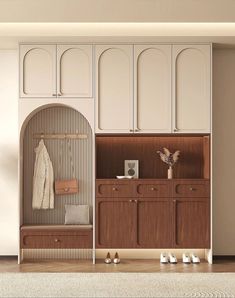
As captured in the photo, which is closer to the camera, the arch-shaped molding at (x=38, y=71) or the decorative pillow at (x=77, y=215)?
the arch-shaped molding at (x=38, y=71)

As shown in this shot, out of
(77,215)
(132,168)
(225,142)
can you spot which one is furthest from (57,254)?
(225,142)

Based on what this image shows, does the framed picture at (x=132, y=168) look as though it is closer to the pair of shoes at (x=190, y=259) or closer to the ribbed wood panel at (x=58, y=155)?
the ribbed wood panel at (x=58, y=155)

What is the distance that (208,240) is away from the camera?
6820 mm

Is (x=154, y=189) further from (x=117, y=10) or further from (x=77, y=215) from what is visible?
(x=117, y=10)

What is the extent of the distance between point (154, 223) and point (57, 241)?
3.58ft

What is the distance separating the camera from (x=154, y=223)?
22.4 ft

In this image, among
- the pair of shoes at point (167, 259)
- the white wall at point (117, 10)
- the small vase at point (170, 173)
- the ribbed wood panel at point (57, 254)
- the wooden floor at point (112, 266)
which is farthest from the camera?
the ribbed wood panel at point (57, 254)

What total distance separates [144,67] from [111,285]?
9.37 ft

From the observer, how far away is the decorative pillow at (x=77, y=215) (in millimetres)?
7121

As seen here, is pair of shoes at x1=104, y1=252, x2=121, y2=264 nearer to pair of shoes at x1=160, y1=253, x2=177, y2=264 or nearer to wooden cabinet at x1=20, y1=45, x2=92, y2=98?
pair of shoes at x1=160, y1=253, x2=177, y2=264

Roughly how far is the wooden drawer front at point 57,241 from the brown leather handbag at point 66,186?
601 mm

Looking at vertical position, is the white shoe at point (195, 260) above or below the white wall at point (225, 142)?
below

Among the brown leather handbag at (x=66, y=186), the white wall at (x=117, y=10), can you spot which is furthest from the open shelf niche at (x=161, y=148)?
the white wall at (x=117, y=10)

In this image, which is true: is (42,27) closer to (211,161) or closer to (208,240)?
(211,161)
